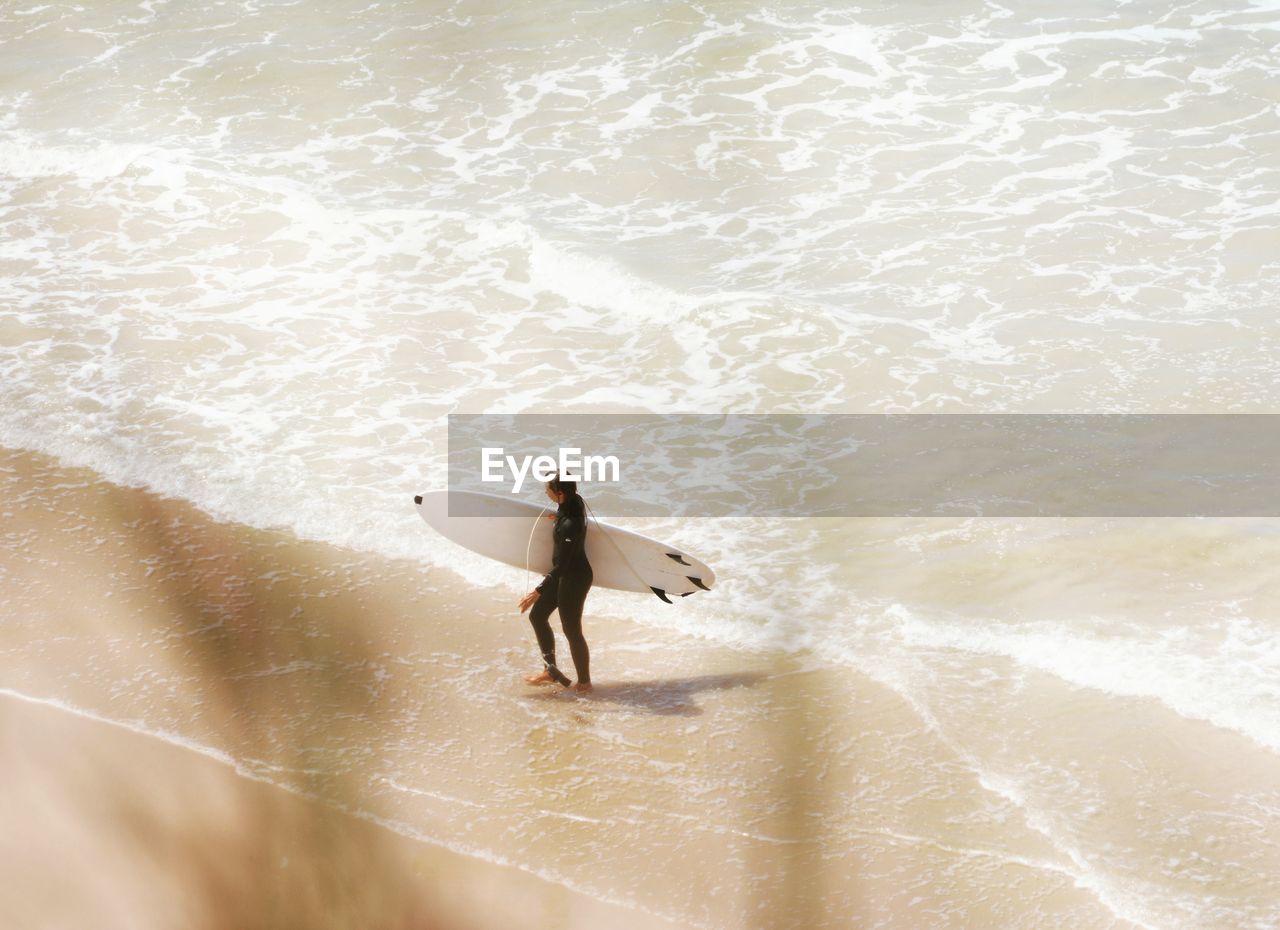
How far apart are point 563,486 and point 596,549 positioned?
64 cm

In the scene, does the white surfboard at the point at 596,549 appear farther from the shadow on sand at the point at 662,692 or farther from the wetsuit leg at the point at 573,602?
the shadow on sand at the point at 662,692

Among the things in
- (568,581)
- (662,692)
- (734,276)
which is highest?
(734,276)

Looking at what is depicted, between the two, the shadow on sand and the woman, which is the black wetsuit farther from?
the shadow on sand

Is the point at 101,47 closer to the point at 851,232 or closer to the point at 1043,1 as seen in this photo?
the point at 851,232

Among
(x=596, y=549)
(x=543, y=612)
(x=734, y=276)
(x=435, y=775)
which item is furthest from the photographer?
(x=734, y=276)

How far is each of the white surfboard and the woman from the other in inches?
9.2

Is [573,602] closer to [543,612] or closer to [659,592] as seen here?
[543,612]

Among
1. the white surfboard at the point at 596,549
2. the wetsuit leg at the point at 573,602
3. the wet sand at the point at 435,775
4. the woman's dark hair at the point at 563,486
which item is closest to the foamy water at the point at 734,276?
the wet sand at the point at 435,775

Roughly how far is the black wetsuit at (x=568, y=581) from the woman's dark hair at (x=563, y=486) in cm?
4

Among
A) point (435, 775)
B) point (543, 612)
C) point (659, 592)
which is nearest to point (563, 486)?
point (543, 612)

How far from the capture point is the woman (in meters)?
7.13

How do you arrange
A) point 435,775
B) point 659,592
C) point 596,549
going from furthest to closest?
point 596,549, point 659,592, point 435,775

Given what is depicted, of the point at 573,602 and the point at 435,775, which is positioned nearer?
the point at 435,775

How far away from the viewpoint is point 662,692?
24.6ft
